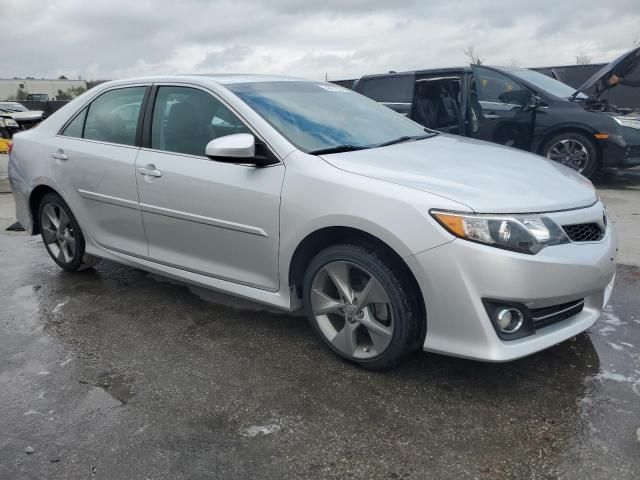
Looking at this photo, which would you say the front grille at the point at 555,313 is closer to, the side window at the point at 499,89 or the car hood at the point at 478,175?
the car hood at the point at 478,175

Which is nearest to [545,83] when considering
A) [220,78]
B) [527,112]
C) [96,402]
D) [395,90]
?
[527,112]

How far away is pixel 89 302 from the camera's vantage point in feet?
13.3

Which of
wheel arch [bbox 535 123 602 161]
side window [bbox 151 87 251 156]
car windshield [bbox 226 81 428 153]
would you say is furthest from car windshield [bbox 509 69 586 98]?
side window [bbox 151 87 251 156]

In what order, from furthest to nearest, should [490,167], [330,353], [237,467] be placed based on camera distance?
[330,353] < [490,167] < [237,467]

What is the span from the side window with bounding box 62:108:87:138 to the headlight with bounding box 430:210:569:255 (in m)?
3.06

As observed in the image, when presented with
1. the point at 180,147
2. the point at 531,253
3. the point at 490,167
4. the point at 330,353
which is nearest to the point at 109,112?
the point at 180,147

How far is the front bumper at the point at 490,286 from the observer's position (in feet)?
7.80

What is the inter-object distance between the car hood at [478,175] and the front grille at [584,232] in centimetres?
10

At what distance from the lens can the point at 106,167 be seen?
3.85 metres

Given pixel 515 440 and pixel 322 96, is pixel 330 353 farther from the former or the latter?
pixel 322 96

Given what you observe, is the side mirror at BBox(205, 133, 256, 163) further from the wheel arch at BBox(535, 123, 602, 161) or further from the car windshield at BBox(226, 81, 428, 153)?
the wheel arch at BBox(535, 123, 602, 161)

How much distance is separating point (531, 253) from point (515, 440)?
0.79m

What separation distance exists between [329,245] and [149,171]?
140 cm

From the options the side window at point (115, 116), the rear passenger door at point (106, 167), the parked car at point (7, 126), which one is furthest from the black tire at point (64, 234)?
the parked car at point (7, 126)
